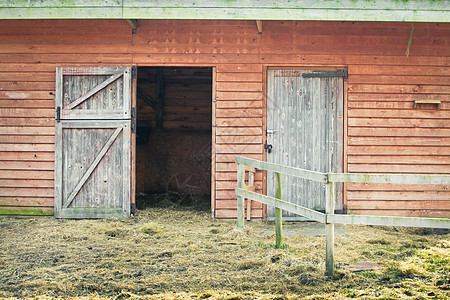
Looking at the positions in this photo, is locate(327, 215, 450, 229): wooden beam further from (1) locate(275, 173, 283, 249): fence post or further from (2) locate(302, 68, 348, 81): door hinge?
(2) locate(302, 68, 348, 81): door hinge

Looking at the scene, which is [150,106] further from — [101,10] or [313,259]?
[313,259]

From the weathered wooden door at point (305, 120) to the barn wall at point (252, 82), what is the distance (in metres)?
0.16

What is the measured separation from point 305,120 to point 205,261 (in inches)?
124

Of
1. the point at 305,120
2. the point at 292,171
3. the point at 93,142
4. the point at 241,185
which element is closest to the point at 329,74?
the point at 305,120

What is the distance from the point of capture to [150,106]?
10.4 m

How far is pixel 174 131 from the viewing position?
1031 centimetres

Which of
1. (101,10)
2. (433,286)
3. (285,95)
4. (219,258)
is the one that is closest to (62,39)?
(101,10)

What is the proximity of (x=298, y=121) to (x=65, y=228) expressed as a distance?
3.61 metres

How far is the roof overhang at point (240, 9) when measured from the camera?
6055 millimetres

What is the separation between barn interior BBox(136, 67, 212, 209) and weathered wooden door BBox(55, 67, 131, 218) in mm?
3330

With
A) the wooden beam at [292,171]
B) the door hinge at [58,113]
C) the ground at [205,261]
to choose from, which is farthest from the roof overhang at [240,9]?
the ground at [205,261]

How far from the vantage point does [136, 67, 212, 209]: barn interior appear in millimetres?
10234

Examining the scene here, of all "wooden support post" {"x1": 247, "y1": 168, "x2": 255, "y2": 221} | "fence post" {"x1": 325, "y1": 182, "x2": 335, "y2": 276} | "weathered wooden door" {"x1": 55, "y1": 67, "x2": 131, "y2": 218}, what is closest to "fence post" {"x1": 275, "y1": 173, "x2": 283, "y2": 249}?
"fence post" {"x1": 325, "y1": 182, "x2": 335, "y2": 276}

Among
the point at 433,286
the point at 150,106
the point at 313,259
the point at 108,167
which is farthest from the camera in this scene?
the point at 150,106
